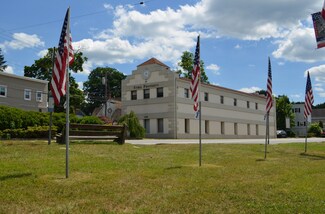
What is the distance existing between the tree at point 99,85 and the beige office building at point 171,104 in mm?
46415

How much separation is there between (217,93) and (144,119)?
39.2ft

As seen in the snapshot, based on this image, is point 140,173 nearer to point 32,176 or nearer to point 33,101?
point 32,176

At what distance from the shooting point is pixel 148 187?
8609 millimetres

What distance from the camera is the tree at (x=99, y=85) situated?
330 ft

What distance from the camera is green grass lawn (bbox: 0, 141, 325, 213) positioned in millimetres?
6879

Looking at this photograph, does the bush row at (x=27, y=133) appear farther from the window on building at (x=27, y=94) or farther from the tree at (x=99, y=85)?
the tree at (x=99, y=85)

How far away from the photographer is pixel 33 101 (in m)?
51.9

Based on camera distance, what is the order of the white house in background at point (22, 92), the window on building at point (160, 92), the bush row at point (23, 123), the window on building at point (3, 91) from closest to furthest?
the bush row at point (23, 123) → the window on building at point (3, 91) → the white house in background at point (22, 92) → the window on building at point (160, 92)

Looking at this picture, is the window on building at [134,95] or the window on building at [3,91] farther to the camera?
the window on building at [134,95]

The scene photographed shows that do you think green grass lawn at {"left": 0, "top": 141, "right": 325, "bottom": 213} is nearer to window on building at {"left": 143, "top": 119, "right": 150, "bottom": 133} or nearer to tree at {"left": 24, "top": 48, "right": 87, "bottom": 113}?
window on building at {"left": 143, "top": 119, "right": 150, "bottom": 133}

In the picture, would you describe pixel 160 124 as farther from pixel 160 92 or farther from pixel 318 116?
pixel 318 116

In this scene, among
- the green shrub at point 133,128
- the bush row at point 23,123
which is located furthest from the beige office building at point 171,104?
the bush row at point 23,123

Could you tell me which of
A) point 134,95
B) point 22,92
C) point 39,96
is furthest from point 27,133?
point 39,96

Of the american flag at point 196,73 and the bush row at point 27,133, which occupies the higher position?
the american flag at point 196,73
